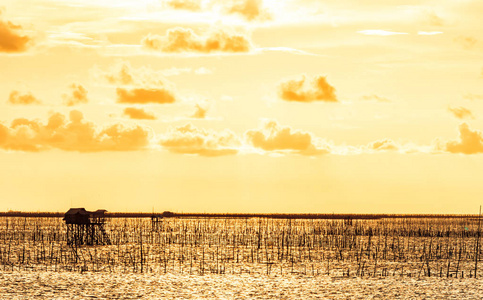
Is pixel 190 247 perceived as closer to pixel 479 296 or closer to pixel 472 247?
pixel 472 247

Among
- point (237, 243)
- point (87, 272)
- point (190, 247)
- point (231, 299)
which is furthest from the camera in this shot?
point (237, 243)

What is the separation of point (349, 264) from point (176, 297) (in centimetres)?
1930

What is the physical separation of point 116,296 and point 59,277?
793cm

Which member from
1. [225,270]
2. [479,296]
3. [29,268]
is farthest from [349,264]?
[29,268]

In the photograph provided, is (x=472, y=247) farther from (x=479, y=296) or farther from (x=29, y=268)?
(x=29, y=268)

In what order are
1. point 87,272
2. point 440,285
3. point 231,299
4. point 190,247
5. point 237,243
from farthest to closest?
point 237,243
point 190,247
point 87,272
point 440,285
point 231,299

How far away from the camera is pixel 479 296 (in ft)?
118

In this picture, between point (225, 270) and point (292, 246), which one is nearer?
point (225, 270)

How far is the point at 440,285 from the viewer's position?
131 ft

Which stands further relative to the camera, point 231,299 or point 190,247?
point 190,247

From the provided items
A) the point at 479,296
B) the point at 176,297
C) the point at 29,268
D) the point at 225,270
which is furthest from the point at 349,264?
the point at 29,268

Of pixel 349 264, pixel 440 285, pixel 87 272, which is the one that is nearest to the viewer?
pixel 440 285

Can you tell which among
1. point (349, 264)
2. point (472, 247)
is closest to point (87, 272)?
point (349, 264)

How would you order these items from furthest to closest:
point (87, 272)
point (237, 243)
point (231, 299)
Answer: point (237, 243) → point (87, 272) → point (231, 299)
